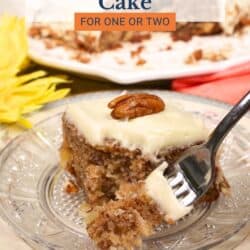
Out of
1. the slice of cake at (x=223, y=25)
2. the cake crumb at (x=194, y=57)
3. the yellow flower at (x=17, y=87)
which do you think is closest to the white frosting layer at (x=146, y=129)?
the yellow flower at (x=17, y=87)

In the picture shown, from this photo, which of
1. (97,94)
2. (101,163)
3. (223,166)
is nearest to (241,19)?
(97,94)

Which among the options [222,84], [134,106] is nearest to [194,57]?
[222,84]

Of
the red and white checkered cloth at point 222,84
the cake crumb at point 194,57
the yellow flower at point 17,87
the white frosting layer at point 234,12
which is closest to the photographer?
the yellow flower at point 17,87

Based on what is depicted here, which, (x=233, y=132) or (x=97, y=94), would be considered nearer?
(x=233, y=132)

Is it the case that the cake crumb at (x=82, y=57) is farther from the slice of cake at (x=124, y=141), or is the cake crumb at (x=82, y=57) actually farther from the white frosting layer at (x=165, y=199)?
the white frosting layer at (x=165, y=199)

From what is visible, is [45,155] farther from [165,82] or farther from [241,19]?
[241,19]

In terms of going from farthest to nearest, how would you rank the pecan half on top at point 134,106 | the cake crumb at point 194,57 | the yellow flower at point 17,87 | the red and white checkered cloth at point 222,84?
1. the cake crumb at point 194,57
2. the red and white checkered cloth at point 222,84
3. the yellow flower at point 17,87
4. the pecan half on top at point 134,106
